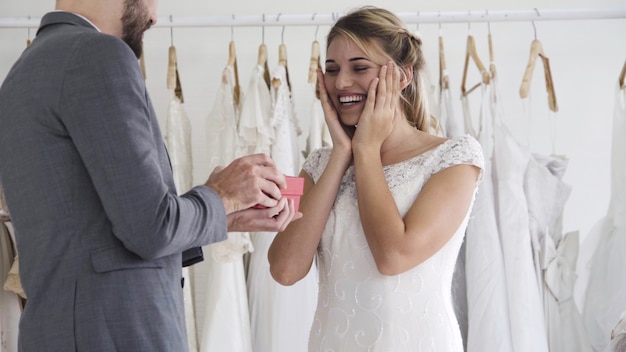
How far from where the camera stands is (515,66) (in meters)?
3.19

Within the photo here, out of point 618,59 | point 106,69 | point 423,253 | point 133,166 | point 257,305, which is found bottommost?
point 257,305

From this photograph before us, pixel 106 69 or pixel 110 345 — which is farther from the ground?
pixel 106 69

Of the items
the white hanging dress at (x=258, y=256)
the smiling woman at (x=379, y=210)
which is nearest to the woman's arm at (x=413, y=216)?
the smiling woman at (x=379, y=210)

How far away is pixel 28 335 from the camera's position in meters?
1.37

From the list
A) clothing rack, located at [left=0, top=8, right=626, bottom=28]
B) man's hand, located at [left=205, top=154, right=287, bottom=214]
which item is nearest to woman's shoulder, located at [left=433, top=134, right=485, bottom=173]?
man's hand, located at [left=205, top=154, right=287, bottom=214]

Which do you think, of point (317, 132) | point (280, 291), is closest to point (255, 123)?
point (317, 132)

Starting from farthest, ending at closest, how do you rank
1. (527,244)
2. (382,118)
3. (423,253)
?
(527,244)
(382,118)
(423,253)

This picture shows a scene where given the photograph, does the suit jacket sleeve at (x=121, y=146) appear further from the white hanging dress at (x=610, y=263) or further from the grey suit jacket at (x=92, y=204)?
the white hanging dress at (x=610, y=263)

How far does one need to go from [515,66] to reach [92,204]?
2153 mm

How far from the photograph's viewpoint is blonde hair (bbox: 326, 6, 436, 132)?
1934 millimetres

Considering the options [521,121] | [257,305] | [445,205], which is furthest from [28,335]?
[521,121]

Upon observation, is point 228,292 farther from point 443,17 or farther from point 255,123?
point 443,17

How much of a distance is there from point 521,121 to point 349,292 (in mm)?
1571

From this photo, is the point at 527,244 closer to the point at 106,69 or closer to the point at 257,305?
the point at 257,305
